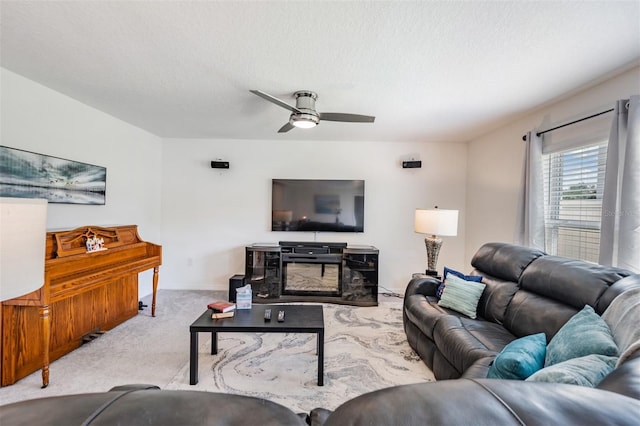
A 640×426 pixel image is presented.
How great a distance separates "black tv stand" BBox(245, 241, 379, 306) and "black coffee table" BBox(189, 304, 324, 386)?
1575mm

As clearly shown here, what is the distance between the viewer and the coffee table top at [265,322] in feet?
6.61

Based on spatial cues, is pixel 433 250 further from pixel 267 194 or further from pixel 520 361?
pixel 267 194

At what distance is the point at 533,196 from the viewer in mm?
2793

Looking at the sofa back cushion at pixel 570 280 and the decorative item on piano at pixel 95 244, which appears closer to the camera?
the sofa back cushion at pixel 570 280

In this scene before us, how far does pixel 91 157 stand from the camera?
3111 millimetres

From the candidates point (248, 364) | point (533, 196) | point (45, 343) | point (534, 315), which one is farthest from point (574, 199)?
point (45, 343)

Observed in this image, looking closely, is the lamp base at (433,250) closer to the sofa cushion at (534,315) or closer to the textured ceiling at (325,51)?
the sofa cushion at (534,315)

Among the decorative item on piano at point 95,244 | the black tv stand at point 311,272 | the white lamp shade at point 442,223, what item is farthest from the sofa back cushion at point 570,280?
the decorative item on piano at point 95,244

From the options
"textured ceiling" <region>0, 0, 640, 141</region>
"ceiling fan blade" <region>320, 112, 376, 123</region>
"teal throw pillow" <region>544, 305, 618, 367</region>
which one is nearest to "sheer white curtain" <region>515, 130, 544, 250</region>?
"textured ceiling" <region>0, 0, 640, 141</region>

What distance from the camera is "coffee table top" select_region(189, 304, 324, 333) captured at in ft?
6.61

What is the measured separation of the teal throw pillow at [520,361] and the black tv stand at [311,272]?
2614 mm

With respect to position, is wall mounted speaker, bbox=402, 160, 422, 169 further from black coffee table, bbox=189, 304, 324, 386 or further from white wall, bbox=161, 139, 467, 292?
black coffee table, bbox=189, 304, 324, 386

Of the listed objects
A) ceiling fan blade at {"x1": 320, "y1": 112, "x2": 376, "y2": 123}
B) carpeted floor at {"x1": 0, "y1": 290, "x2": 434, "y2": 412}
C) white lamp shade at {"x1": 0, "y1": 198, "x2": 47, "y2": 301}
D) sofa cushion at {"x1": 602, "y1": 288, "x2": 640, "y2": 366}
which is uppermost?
ceiling fan blade at {"x1": 320, "y1": 112, "x2": 376, "y2": 123}

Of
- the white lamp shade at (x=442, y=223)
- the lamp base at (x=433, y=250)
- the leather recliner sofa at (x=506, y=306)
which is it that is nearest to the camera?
the leather recliner sofa at (x=506, y=306)
